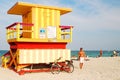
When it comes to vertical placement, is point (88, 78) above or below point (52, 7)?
below

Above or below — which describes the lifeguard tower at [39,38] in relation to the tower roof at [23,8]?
below

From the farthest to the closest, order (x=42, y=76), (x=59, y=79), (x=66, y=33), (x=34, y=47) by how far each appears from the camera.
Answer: (x=66, y=33)
(x=34, y=47)
(x=42, y=76)
(x=59, y=79)

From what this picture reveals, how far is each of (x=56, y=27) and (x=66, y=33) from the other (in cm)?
77

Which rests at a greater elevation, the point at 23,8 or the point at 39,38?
the point at 23,8

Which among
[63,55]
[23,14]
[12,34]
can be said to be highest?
[23,14]

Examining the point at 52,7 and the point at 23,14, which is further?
the point at 23,14

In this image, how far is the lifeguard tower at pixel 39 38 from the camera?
16156 mm

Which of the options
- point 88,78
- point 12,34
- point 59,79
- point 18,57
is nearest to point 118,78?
point 88,78

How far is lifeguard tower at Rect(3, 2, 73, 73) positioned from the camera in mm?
16156

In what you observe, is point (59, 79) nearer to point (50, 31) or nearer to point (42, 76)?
point (42, 76)

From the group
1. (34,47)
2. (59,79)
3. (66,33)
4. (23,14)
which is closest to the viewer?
(59,79)

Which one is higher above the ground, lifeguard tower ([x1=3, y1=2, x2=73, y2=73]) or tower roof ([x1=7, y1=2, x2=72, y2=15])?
tower roof ([x1=7, y1=2, x2=72, y2=15])

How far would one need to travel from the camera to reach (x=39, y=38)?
1705 centimetres

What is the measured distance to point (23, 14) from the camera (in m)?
19.7
